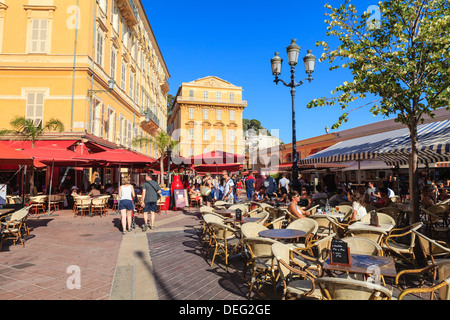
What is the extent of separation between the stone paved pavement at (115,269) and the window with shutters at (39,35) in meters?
12.4

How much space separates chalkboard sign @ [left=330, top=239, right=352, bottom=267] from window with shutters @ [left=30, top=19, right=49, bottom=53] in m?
17.8

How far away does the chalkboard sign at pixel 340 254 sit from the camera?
2.67 meters

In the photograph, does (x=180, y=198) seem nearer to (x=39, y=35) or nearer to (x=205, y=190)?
(x=205, y=190)

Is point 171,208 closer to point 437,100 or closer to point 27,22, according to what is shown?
point 437,100

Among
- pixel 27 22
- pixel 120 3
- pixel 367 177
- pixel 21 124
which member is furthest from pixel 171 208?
pixel 367 177

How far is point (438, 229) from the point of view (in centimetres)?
547

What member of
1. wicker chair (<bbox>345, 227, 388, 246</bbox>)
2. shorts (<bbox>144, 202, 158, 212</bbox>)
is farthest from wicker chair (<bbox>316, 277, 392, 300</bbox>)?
shorts (<bbox>144, 202, 158, 212</bbox>)

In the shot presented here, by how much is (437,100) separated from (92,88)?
15757 mm

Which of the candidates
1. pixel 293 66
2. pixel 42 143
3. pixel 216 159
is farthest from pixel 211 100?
pixel 293 66

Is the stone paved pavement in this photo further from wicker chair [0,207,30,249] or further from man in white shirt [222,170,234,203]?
man in white shirt [222,170,234,203]

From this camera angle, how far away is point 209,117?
162 feet

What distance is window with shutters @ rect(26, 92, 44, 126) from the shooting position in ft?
47.4

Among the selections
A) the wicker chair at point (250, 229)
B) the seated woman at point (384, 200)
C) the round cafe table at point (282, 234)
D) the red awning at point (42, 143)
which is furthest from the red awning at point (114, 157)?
the seated woman at point (384, 200)

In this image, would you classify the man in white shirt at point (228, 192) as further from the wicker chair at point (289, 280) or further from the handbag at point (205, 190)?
the wicker chair at point (289, 280)
